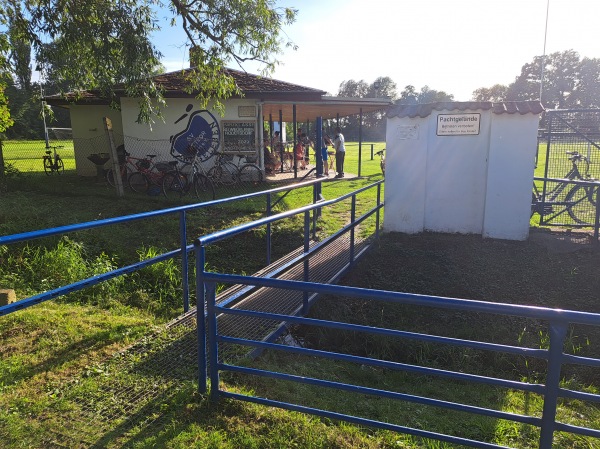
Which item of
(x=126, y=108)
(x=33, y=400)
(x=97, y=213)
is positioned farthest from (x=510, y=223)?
(x=126, y=108)

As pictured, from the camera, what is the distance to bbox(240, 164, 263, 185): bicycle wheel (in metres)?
13.8

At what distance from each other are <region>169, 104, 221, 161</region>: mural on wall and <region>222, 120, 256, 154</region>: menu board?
0.25 meters

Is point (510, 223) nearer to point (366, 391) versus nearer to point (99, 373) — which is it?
point (366, 391)

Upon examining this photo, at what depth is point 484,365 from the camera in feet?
14.2

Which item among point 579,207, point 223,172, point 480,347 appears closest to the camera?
point 480,347

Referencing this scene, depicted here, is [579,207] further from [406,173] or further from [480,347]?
[480,347]

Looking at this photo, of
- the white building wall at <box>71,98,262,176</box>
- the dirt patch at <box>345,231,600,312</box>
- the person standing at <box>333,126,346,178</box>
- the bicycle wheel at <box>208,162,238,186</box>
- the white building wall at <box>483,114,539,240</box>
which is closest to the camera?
the dirt patch at <box>345,231,600,312</box>

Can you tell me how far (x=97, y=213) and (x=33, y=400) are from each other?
23.5 feet

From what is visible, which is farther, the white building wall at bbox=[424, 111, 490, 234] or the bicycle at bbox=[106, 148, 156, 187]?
the bicycle at bbox=[106, 148, 156, 187]

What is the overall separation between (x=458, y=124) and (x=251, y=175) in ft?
25.3

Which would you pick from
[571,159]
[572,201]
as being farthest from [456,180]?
[571,159]

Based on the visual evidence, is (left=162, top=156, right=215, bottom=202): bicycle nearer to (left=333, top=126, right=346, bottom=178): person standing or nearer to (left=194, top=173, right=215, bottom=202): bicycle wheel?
(left=194, top=173, right=215, bottom=202): bicycle wheel

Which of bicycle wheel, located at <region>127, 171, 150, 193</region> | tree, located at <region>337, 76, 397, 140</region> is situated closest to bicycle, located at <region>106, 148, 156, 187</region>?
bicycle wheel, located at <region>127, 171, 150, 193</region>

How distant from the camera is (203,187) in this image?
11.9m
